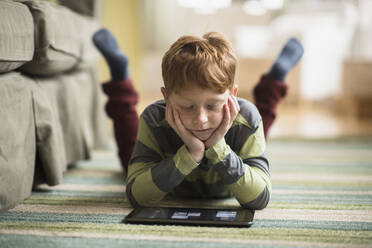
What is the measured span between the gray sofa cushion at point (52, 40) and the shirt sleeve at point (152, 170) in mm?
332

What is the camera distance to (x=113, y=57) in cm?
146

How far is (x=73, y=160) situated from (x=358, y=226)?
87 centimetres

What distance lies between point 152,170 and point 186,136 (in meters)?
0.12

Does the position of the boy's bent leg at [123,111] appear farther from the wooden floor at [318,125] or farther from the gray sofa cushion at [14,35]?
the wooden floor at [318,125]

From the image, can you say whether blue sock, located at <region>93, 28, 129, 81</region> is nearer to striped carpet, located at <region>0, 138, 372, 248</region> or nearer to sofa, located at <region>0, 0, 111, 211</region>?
sofa, located at <region>0, 0, 111, 211</region>

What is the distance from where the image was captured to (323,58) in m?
3.72

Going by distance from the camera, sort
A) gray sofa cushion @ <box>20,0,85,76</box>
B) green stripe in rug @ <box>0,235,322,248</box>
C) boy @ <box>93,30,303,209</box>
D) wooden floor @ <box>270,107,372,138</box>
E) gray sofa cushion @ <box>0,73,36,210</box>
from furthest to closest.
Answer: wooden floor @ <box>270,107,372,138</box>, gray sofa cushion @ <box>20,0,85,76</box>, gray sofa cushion @ <box>0,73,36,210</box>, boy @ <box>93,30,303,209</box>, green stripe in rug @ <box>0,235,322,248</box>

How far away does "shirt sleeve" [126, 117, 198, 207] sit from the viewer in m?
1.02

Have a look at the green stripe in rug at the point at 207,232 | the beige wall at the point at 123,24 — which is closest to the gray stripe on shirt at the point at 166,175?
the green stripe in rug at the point at 207,232

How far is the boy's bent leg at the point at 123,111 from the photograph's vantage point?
4.70 ft

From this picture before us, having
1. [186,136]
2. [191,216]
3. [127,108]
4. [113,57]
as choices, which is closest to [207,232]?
[191,216]

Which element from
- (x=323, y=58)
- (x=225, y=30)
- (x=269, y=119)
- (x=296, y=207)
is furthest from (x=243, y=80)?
(x=296, y=207)

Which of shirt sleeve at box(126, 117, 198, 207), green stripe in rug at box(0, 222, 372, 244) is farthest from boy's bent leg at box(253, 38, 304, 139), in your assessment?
green stripe in rug at box(0, 222, 372, 244)

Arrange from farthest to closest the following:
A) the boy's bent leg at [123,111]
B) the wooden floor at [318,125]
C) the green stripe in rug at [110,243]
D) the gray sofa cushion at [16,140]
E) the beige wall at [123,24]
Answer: the beige wall at [123,24] → the wooden floor at [318,125] → the boy's bent leg at [123,111] → the gray sofa cushion at [16,140] → the green stripe in rug at [110,243]
